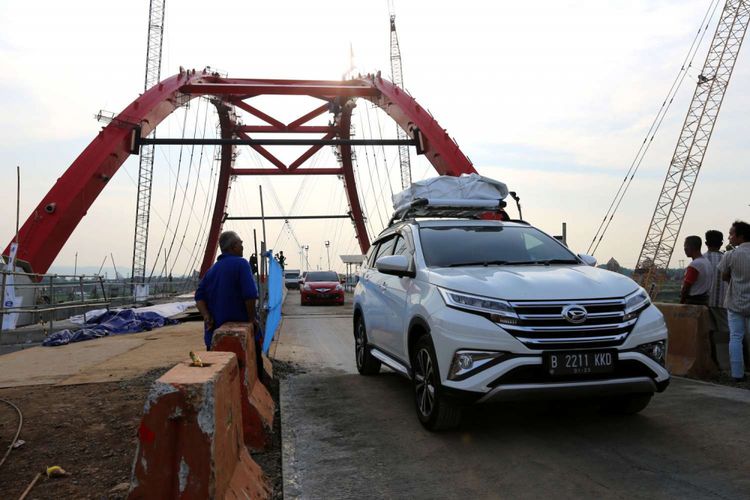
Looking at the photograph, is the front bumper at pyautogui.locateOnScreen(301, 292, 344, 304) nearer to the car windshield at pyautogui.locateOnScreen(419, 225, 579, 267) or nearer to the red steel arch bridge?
the red steel arch bridge

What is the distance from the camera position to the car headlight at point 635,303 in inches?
170

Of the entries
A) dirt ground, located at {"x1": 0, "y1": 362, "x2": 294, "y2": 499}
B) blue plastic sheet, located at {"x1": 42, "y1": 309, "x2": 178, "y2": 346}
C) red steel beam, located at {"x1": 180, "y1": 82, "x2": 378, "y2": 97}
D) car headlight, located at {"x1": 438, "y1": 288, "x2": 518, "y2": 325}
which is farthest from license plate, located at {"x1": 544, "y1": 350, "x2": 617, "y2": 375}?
red steel beam, located at {"x1": 180, "y1": 82, "x2": 378, "y2": 97}

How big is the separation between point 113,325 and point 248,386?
1067cm

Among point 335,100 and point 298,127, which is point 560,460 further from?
point 298,127

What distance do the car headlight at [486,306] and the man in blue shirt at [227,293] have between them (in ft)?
6.65

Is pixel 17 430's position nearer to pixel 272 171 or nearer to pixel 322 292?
pixel 322 292

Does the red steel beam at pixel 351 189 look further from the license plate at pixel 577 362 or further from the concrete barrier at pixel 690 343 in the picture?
the license plate at pixel 577 362

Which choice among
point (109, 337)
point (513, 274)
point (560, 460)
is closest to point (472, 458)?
point (560, 460)

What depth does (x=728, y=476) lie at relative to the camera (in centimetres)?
362

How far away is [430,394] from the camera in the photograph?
4.66 m

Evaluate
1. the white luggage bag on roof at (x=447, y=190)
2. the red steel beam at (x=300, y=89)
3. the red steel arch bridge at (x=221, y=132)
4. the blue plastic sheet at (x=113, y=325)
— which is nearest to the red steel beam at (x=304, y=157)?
the red steel arch bridge at (x=221, y=132)

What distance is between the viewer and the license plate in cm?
402

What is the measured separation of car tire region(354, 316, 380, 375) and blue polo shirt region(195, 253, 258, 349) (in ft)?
6.55

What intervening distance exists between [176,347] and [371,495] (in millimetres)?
7696
